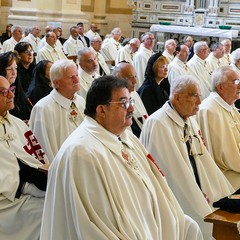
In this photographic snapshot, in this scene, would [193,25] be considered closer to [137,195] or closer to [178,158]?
[178,158]

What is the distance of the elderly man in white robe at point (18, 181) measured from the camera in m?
4.05

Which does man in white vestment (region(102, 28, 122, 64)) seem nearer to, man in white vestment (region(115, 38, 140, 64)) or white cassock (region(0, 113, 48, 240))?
man in white vestment (region(115, 38, 140, 64))

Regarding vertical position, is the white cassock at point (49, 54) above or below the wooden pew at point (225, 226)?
above

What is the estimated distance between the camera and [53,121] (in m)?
5.00

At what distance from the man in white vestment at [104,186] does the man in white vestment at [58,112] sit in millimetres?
1595

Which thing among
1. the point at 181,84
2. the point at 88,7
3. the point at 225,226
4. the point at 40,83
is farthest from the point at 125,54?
the point at 225,226

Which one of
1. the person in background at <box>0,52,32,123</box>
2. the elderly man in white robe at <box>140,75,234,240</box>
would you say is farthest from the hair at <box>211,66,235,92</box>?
the person in background at <box>0,52,32,123</box>

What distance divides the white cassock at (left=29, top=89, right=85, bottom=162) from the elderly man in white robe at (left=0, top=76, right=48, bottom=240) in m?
0.48

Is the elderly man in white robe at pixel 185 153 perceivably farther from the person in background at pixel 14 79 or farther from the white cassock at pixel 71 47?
the white cassock at pixel 71 47

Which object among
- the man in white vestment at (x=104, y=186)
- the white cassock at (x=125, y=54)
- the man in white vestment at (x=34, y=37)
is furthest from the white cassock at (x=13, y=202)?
the man in white vestment at (x=34, y=37)

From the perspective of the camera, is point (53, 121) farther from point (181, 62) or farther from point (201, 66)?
point (201, 66)

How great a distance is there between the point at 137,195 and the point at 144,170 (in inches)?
10.3

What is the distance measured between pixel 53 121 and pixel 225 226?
2.04 metres

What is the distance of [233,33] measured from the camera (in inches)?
610
